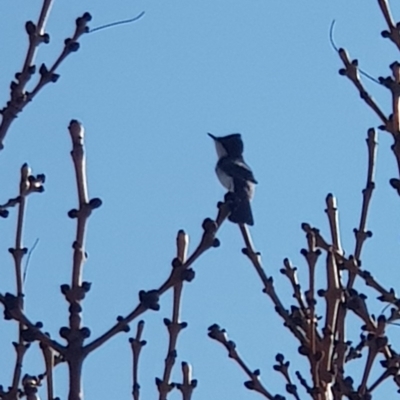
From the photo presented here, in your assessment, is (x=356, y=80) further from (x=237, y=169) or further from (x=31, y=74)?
(x=237, y=169)

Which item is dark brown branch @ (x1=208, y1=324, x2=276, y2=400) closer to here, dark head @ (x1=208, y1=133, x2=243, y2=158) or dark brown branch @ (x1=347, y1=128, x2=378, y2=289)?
dark brown branch @ (x1=347, y1=128, x2=378, y2=289)

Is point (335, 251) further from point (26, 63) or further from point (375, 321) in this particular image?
point (26, 63)

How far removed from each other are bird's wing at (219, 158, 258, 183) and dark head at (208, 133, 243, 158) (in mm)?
644

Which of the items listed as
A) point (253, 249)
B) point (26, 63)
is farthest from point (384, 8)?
point (26, 63)

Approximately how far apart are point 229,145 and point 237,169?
4.29ft

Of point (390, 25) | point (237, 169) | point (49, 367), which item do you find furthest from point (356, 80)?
point (237, 169)

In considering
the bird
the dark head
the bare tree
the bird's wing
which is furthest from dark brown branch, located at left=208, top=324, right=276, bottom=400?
the dark head

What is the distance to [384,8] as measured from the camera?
147 inches

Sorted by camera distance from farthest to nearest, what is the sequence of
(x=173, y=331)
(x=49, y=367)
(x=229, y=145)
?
(x=229, y=145) < (x=173, y=331) < (x=49, y=367)

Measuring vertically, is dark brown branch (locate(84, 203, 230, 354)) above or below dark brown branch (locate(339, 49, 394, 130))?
below

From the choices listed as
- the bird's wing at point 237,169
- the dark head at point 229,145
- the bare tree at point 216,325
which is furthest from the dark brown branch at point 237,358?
the dark head at point 229,145

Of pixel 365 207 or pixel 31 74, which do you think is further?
pixel 365 207

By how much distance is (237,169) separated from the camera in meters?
7.04

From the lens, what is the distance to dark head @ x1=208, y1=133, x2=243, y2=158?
823cm
